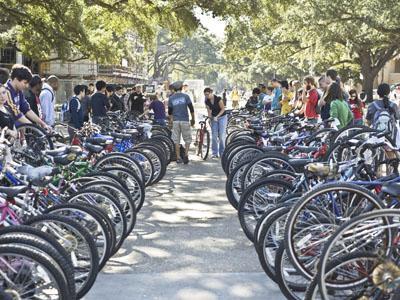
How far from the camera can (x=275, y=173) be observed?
5680mm

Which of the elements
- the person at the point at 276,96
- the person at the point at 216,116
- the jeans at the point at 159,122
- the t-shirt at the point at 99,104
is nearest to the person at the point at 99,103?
the t-shirt at the point at 99,104

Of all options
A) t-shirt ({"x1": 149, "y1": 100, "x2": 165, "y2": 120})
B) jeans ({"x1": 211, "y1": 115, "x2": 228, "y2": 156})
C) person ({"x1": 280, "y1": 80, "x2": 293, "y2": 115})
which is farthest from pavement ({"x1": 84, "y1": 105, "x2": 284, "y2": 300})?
person ({"x1": 280, "y1": 80, "x2": 293, "y2": 115})

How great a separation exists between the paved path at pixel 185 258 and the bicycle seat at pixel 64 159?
3.43 feet

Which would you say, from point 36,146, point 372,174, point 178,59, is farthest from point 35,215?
point 178,59

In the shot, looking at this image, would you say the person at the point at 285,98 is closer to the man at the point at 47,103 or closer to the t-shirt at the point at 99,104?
the t-shirt at the point at 99,104

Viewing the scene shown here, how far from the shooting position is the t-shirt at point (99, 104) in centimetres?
1068

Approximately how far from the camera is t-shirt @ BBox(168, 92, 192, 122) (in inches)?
463

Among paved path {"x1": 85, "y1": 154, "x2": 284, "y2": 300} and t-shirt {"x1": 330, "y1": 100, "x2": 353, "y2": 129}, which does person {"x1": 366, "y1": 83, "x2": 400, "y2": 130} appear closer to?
t-shirt {"x1": 330, "y1": 100, "x2": 353, "y2": 129}

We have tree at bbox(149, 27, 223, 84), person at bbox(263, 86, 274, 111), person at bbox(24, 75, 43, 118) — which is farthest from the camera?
tree at bbox(149, 27, 223, 84)

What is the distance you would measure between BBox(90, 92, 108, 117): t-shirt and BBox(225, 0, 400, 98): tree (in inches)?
277

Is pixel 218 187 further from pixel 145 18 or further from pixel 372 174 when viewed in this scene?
pixel 145 18

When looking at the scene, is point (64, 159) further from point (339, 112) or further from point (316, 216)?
point (339, 112)

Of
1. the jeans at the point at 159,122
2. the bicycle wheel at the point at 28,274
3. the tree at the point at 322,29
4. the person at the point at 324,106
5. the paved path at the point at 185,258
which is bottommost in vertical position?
the paved path at the point at 185,258

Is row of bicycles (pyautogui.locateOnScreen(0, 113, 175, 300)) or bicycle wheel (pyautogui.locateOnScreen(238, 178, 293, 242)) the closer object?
row of bicycles (pyautogui.locateOnScreen(0, 113, 175, 300))
